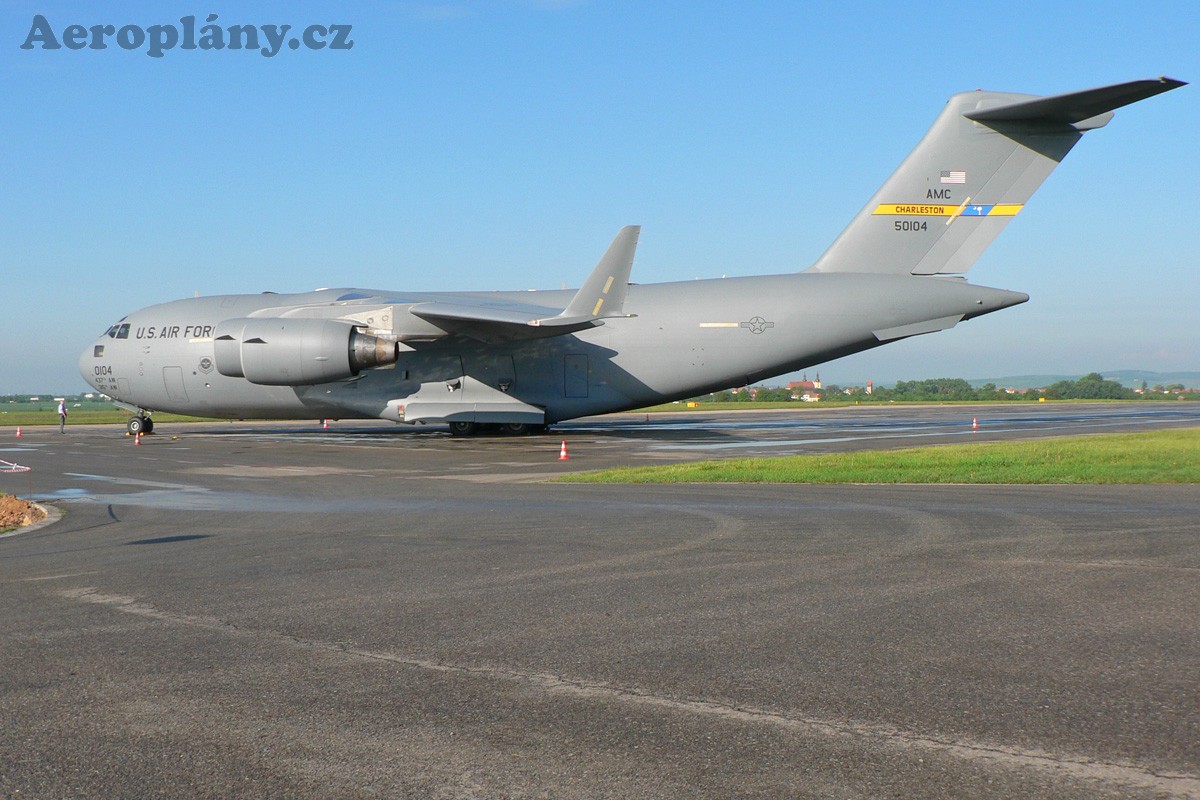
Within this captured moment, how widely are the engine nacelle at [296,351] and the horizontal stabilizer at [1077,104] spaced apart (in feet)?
57.5

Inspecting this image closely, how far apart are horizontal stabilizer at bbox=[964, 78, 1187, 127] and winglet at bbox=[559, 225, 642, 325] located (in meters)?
10.0

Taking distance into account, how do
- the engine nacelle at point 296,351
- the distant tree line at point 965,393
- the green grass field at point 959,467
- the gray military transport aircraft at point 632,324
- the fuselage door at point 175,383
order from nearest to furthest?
1. the green grass field at point 959,467
2. the gray military transport aircraft at point 632,324
3. the engine nacelle at point 296,351
4. the fuselage door at point 175,383
5. the distant tree line at point 965,393

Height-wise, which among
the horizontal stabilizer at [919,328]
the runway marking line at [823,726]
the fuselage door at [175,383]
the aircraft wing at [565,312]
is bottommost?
the runway marking line at [823,726]

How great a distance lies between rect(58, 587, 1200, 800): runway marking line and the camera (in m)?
3.76

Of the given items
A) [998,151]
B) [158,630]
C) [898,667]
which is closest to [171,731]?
[158,630]

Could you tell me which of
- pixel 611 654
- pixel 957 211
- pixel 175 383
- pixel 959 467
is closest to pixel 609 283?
pixel 957 211

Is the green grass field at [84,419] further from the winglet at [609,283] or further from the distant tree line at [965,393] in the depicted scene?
the distant tree line at [965,393]

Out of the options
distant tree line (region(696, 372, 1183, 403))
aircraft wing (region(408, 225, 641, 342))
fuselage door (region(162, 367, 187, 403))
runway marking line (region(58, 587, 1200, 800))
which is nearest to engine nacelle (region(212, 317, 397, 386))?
aircraft wing (region(408, 225, 641, 342))

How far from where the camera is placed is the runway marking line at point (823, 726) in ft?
12.3

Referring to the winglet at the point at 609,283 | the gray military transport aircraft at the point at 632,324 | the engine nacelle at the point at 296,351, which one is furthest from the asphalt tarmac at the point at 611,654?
the gray military transport aircraft at the point at 632,324

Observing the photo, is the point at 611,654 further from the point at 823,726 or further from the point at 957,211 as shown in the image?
the point at 957,211

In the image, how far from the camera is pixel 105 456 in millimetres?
24891

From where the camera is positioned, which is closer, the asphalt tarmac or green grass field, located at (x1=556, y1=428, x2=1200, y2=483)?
the asphalt tarmac

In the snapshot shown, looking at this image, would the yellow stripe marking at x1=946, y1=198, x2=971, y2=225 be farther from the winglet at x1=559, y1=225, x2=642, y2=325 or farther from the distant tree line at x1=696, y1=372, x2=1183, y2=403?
the distant tree line at x1=696, y1=372, x2=1183, y2=403
